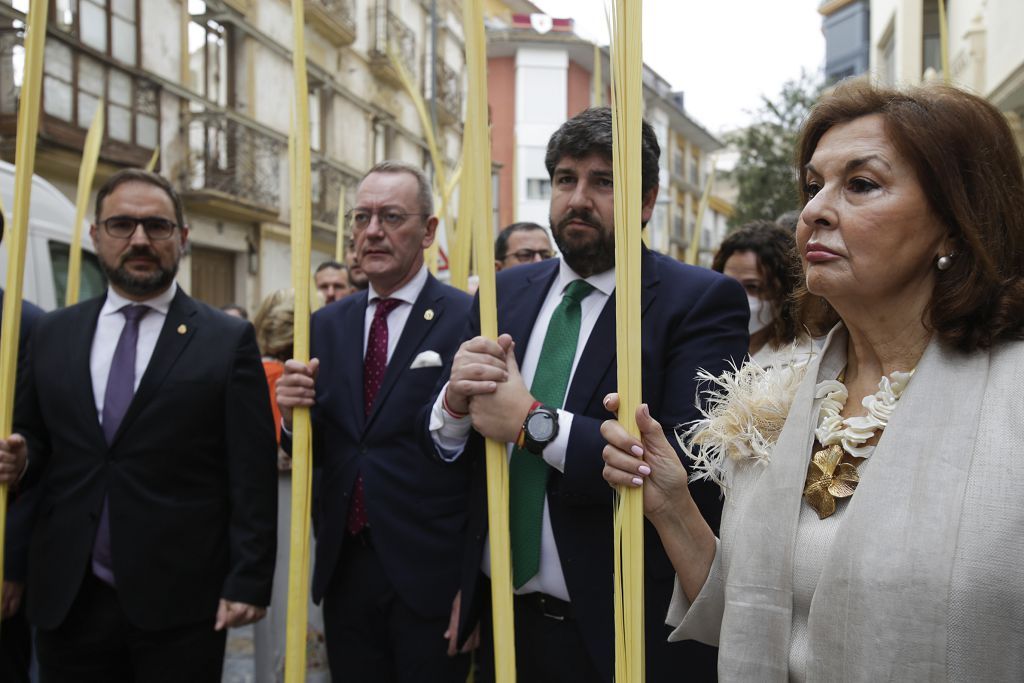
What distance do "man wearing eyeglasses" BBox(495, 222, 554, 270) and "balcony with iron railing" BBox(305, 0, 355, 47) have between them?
11139mm

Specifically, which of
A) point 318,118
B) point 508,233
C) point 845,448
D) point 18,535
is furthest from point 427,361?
point 318,118

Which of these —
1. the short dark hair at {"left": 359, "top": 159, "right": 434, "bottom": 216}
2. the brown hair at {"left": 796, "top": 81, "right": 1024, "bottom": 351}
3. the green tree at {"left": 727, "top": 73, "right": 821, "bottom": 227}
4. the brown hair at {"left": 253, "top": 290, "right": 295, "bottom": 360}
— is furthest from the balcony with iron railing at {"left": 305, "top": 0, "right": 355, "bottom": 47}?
the brown hair at {"left": 796, "top": 81, "right": 1024, "bottom": 351}

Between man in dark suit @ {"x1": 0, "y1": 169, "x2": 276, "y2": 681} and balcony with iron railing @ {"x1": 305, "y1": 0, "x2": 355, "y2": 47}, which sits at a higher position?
balcony with iron railing @ {"x1": 305, "y1": 0, "x2": 355, "y2": 47}

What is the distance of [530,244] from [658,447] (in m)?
3.23


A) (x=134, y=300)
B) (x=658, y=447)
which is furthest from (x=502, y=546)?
(x=134, y=300)

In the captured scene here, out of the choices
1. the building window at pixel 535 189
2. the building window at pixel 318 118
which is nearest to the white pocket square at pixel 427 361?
the building window at pixel 318 118

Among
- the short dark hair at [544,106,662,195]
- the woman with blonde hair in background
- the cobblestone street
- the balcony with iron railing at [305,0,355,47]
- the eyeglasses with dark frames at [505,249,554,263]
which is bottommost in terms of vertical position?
the cobblestone street

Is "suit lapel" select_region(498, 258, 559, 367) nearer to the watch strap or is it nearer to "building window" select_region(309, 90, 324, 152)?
the watch strap

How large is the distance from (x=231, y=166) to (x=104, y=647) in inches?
463

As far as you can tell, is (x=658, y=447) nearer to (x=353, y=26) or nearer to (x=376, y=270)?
(x=376, y=270)

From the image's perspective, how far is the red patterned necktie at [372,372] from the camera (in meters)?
2.56

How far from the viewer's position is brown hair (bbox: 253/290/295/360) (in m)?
4.03

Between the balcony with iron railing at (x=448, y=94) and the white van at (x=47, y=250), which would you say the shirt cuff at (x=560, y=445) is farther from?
the balcony with iron railing at (x=448, y=94)

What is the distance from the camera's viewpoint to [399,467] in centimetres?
253
